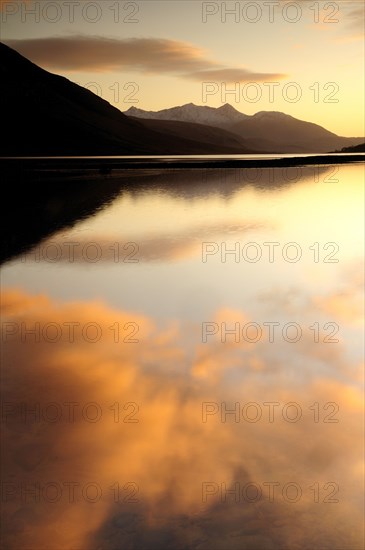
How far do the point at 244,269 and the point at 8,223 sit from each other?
14.3 metres

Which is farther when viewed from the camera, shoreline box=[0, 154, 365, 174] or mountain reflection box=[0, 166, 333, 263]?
shoreline box=[0, 154, 365, 174]

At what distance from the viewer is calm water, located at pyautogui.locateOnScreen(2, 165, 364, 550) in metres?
5.46

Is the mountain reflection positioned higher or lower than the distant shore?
lower

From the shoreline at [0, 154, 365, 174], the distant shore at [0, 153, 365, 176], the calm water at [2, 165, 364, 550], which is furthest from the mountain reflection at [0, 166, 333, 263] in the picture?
the shoreline at [0, 154, 365, 174]

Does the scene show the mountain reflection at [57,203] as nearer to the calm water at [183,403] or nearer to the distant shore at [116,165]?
the calm water at [183,403]

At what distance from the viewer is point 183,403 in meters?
8.01

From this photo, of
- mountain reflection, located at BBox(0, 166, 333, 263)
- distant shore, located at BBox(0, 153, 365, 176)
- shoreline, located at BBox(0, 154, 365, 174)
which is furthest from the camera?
shoreline, located at BBox(0, 154, 365, 174)

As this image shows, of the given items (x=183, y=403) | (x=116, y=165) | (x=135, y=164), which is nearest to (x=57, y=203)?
(x=183, y=403)

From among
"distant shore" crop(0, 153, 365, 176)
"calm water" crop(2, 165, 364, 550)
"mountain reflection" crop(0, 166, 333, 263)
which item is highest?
"distant shore" crop(0, 153, 365, 176)

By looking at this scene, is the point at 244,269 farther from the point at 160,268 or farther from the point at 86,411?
the point at 86,411

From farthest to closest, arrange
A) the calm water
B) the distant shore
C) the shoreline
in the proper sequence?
the shoreline
the distant shore
the calm water

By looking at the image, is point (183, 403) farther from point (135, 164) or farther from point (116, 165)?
point (135, 164)

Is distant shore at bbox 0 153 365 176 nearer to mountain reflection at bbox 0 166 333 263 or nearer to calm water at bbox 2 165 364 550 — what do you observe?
mountain reflection at bbox 0 166 333 263

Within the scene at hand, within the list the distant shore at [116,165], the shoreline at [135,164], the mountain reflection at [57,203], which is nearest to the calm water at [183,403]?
the mountain reflection at [57,203]
